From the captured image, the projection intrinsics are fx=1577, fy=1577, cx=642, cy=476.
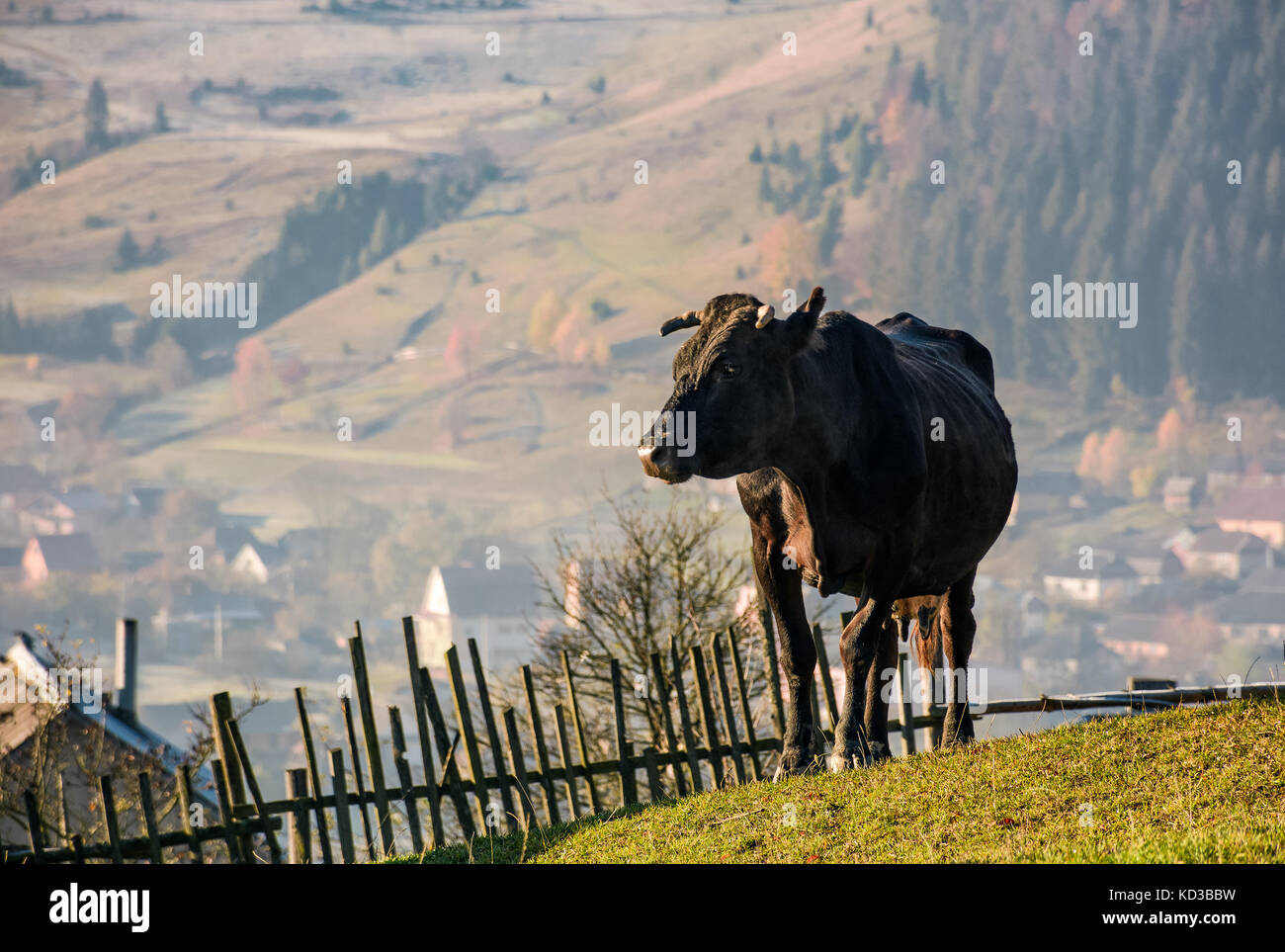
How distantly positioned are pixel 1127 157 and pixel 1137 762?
204932 mm

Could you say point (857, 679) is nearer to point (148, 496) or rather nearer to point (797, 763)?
point (797, 763)

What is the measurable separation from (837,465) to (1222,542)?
15984cm

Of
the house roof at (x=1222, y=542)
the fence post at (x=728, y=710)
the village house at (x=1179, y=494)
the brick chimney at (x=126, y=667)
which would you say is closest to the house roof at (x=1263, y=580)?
the house roof at (x=1222, y=542)

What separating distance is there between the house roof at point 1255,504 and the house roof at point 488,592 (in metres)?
71.8

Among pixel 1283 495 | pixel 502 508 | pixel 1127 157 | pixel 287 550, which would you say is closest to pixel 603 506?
pixel 502 508

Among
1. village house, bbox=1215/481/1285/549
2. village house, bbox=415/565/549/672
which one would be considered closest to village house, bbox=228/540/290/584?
village house, bbox=415/565/549/672

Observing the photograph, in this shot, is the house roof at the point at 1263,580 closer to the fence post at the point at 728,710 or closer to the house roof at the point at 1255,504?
the house roof at the point at 1255,504

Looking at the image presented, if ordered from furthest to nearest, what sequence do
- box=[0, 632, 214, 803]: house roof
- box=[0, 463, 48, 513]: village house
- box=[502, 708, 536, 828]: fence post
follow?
box=[0, 463, 48, 513]: village house → box=[0, 632, 214, 803]: house roof → box=[502, 708, 536, 828]: fence post

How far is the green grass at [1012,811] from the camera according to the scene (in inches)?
244

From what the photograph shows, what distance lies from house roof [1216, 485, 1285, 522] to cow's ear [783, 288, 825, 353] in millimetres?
164928

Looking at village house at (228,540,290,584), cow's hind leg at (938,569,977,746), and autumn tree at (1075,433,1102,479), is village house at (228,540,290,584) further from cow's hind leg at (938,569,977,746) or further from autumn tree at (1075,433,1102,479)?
cow's hind leg at (938,569,977,746)

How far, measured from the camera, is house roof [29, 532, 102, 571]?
537 feet
